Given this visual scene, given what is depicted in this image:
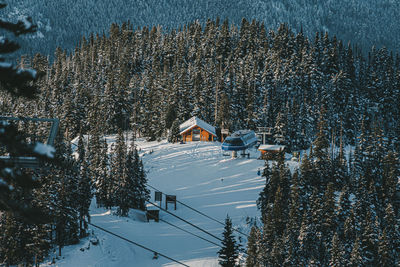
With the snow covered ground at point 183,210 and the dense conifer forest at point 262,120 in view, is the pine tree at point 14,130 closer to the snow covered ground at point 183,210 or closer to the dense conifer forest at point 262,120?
the dense conifer forest at point 262,120

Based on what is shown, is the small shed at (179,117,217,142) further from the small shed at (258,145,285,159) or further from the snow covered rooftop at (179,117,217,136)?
the small shed at (258,145,285,159)

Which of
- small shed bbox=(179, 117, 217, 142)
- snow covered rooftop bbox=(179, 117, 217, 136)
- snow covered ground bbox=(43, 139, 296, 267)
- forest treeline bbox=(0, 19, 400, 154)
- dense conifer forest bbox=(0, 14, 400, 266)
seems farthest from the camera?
forest treeline bbox=(0, 19, 400, 154)

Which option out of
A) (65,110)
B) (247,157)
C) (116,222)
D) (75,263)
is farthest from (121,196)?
(65,110)

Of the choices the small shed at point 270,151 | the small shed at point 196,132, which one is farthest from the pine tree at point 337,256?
the small shed at point 196,132

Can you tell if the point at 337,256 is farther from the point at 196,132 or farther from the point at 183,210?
the point at 196,132

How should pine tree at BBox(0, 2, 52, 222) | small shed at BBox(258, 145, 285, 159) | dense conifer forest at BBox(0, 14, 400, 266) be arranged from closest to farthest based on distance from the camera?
pine tree at BBox(0, 2, 52, 222) → dense conifer forest at BBox(0, 14, 400, 266) → small shed at BBox(258, 145, 285, 159)

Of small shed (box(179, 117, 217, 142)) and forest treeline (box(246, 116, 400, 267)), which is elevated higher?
small shed (box(179, 117, 217, 142))

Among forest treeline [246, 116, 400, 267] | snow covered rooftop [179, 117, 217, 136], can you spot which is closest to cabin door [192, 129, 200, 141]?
snow covered rooftop [179, 117, 217, 136]
